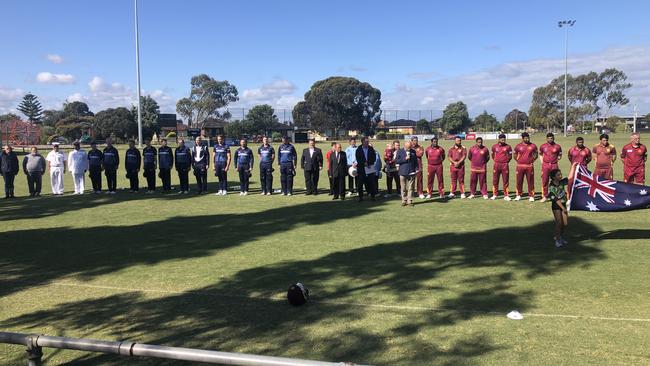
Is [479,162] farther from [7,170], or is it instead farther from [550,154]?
[7,170]

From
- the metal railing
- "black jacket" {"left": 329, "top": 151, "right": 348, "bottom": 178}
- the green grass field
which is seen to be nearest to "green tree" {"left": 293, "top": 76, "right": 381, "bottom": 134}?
"black jacket" {"left": 329, "top": 151, "right": 348, "bottom": 178}

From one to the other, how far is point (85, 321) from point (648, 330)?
6062 mm

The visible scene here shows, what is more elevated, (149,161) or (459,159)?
(149,161)

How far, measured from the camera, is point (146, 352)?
2631 mm

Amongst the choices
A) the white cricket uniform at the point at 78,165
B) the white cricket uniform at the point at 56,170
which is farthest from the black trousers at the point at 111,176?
the white cricket uniform at the point at 56,170

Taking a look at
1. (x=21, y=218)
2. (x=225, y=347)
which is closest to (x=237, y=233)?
(x=225, y=347)

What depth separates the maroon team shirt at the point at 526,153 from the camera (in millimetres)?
14023

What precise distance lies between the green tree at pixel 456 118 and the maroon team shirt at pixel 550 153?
106279mm

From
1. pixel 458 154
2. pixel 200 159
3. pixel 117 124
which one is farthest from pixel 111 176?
pixel 117 124

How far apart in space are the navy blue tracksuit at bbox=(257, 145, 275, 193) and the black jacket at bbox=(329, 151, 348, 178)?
213 centimetres

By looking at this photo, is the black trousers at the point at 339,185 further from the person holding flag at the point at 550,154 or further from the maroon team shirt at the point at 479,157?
the person holding flag at the point at 550,154

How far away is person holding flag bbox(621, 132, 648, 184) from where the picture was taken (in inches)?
547

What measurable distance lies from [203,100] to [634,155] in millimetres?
106270

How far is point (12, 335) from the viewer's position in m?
2.84
